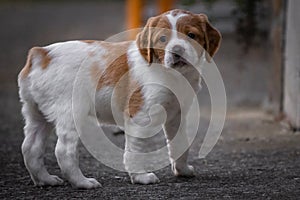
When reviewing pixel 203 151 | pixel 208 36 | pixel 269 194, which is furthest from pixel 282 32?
pixel 269 194

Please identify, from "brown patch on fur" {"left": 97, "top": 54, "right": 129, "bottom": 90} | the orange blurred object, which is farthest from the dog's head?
the orange blurred object

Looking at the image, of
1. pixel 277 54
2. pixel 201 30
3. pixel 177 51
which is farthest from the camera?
pixel 277 54

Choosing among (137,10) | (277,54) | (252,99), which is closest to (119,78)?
(277,54)

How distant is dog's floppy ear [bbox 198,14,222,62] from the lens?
5.02 meters

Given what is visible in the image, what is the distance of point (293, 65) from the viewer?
7.38 m

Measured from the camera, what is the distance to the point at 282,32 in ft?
26.5

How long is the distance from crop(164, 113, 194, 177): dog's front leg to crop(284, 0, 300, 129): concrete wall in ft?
7.31

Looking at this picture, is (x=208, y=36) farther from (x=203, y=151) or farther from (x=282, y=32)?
(x=282, y=32)

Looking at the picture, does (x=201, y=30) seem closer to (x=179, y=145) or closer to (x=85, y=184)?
(x=179, y=145)

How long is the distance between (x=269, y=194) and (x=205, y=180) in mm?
655

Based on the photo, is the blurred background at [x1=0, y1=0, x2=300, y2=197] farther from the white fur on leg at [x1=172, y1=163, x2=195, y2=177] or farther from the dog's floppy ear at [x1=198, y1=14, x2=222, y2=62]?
the dog's floppy ear at [x1=198, y1=14, x2=222, y2=62]

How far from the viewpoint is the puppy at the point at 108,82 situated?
16.0ft

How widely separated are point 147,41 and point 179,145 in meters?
0.80

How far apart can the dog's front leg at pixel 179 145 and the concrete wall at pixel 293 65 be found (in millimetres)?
2229
